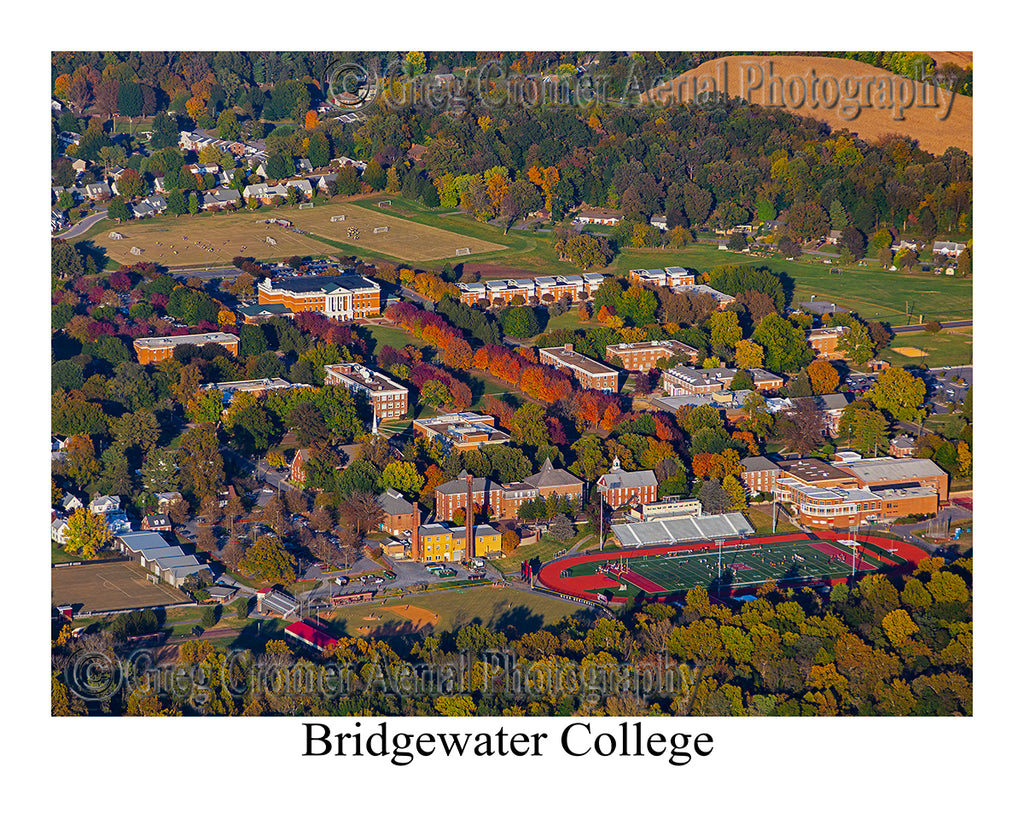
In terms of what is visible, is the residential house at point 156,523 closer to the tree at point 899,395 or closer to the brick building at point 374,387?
the brick building at point 374,387

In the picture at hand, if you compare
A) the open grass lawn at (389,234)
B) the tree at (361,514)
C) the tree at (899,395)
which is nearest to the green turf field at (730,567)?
the tree at (361,514)

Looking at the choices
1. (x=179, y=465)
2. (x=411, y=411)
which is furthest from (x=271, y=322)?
(x=179, y=465)

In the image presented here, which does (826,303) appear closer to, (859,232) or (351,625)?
(859,232)

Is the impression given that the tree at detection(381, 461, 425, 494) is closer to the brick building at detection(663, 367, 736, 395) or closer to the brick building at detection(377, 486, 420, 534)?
the brick building at detection(377, 486, 420, 534)

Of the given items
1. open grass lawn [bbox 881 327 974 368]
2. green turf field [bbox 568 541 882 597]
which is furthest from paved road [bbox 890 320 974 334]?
green turf field [bbox 568 541 882 597]

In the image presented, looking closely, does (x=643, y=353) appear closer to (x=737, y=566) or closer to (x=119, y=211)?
(x=737, y=566)

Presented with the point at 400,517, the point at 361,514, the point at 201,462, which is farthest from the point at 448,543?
the point at 201,462
